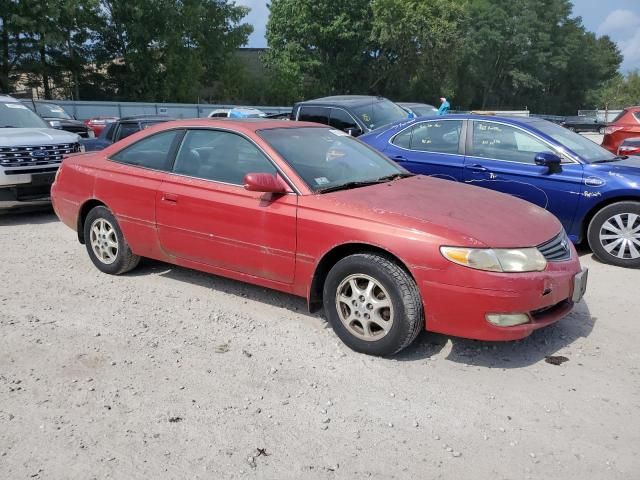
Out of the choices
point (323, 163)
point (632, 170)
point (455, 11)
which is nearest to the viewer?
point (323, 163)

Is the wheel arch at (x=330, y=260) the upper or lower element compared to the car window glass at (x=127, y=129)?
lower

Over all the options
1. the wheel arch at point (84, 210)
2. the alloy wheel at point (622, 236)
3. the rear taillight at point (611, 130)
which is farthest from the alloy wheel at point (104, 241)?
the rear taillight at point (611, 130)

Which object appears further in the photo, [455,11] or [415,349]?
[455,11]

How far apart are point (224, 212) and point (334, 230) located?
1019 mm

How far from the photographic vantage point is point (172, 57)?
40.2 metres

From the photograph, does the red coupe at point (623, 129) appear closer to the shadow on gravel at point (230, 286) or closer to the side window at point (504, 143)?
the side window at point (504, 143)

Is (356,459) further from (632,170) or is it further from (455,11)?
(455,11)

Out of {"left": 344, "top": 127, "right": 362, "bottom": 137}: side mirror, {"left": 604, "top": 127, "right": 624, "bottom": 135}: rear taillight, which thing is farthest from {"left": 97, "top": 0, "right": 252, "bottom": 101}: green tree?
{"left": 604, "top": 127, "right": 624, "bottom": 135}: rear taillight

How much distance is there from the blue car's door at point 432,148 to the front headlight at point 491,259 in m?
3.37

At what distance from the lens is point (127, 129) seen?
10.8 m

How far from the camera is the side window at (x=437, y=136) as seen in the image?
23.2 ft

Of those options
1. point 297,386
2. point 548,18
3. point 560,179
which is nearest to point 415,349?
point 297,386

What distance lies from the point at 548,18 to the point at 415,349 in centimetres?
6973

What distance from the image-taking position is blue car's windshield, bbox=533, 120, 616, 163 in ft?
21.4
